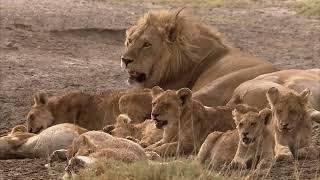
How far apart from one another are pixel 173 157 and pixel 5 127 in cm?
330

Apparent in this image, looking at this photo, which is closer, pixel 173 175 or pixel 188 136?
pixel 173 175

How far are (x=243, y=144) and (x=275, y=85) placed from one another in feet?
7.26

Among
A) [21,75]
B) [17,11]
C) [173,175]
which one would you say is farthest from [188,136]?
[17,11]

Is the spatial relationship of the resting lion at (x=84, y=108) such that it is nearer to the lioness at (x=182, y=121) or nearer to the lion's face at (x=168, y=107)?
the lioness at (x=182, y=121)

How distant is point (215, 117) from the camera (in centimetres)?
952

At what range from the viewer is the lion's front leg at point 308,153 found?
855cm

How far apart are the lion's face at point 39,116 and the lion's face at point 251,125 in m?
2.84

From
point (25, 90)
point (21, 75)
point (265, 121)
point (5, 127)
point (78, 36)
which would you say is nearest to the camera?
point (265, 121)

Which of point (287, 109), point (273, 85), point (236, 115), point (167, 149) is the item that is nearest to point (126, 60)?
point (273, 85)

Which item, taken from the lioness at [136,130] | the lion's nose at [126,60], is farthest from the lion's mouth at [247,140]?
the lion's nose at [126,60]

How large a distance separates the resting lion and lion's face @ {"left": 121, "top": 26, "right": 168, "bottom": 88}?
779mm

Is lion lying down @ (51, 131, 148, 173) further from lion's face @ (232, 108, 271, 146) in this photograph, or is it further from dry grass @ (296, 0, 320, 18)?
dry grass @ (296, 0, 320, 18)

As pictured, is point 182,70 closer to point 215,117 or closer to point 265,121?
point 215,117

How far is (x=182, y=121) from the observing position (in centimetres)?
941
